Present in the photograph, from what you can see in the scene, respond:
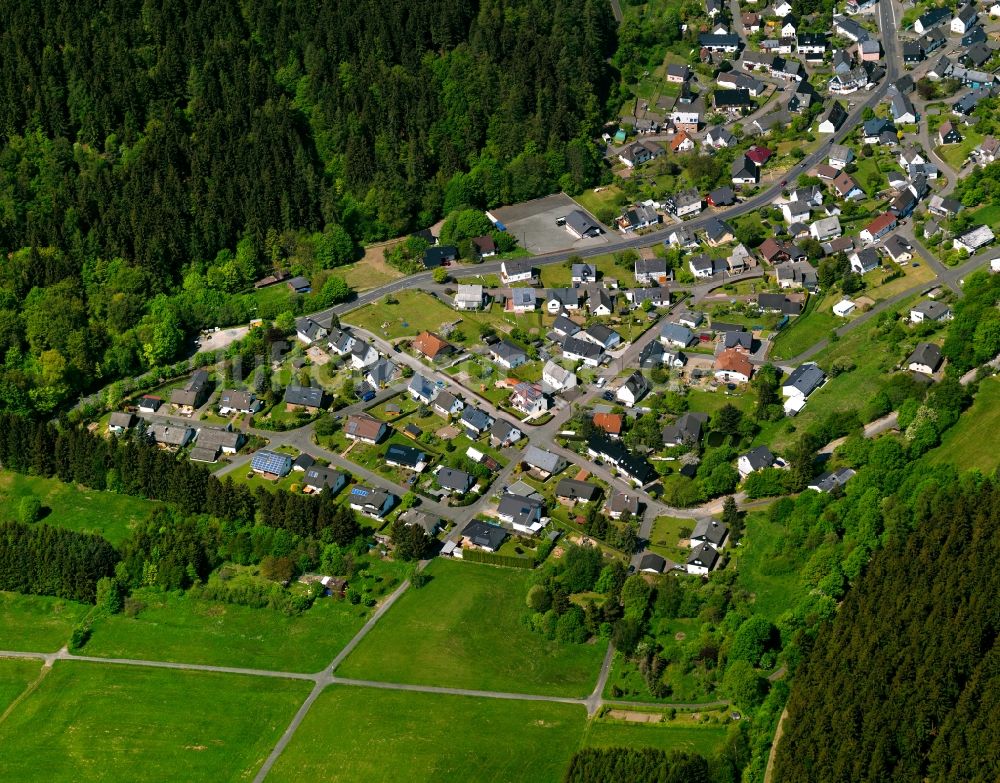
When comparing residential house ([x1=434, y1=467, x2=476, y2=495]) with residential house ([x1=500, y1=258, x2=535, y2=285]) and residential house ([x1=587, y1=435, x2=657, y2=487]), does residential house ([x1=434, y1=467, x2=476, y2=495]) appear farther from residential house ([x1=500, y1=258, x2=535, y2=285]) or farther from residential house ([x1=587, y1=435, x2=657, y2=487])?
residential house ([x1=500, y1=258, x2=535, y2=285])

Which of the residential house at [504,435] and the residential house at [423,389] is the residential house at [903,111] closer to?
the residential house at [504,435]

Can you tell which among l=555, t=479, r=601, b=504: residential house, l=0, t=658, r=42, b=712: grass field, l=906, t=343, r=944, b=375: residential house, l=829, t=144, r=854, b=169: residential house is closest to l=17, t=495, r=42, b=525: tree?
l=0, t=658, r=42, b=712: grass field

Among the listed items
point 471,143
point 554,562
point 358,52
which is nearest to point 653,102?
point 471,143

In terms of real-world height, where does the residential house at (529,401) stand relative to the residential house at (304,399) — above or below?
above

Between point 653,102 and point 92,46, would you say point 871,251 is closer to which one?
point 653,102

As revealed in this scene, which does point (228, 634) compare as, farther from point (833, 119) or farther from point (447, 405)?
point (833, 119)

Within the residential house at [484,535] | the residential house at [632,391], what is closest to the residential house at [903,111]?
the residential house at [632,391]

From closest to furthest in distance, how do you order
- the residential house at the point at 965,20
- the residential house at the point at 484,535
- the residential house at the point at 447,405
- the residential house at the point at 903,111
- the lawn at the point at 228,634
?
the lawn at the point at 228,634, the residential house at the point at 484,535, the residential house at the point at 447,405, the residential house at the point at 903,111, the residential house at the point at 965,20
